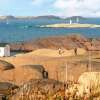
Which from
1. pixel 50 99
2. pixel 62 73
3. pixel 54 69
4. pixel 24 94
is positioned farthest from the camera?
pixel 54 69

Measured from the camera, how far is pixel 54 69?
2498 centimetres

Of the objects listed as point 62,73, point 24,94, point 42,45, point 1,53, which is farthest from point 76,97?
point 42,45

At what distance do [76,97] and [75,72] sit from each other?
9113mm

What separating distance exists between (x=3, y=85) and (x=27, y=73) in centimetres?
408

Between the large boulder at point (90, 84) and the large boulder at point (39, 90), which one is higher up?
the large boulder at point (90, 84)

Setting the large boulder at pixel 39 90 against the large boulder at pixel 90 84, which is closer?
the large boulder at pixel 90 84

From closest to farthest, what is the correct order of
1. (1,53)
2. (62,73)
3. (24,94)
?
(24,94) → (62,73) → (1,53)

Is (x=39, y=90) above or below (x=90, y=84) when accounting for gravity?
below

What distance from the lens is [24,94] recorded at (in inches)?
612

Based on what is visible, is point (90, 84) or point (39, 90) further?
point (39, 90)

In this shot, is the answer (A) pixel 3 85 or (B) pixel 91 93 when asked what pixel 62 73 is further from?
(B) pixel 91 93

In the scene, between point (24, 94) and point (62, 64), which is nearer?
point (24, 94)

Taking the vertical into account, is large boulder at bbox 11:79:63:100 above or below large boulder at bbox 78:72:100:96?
below

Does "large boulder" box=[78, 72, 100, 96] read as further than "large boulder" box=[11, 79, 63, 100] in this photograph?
No
